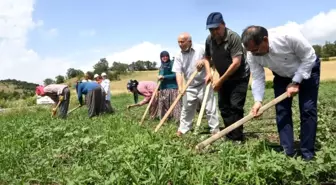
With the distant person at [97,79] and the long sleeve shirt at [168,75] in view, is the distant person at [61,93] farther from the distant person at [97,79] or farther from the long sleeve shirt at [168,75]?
the long sleeve shirt at [168,75]

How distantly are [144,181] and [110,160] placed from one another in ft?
1.62

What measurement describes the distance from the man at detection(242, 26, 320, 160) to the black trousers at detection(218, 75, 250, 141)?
4.34 feet

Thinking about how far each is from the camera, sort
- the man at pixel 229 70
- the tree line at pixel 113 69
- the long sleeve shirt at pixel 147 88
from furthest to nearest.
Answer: the tree line at pixel 113 69 → the long sleeve shirt at pixel 147 88 → the man at pixel 229 70

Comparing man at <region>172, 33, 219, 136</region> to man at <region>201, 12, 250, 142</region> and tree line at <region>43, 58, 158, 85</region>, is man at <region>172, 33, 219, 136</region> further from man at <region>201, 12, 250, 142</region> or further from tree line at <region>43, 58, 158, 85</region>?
tree line at <region>43, 58, 158, 85</region>

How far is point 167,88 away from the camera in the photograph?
9297 millimetres

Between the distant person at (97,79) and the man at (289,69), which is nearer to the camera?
the man at (289,69)

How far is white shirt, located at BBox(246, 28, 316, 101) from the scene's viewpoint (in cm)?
410

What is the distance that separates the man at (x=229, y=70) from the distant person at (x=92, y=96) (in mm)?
5950

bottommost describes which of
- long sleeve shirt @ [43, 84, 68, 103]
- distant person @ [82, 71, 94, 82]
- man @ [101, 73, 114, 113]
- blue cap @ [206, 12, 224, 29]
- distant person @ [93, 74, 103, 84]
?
man @ [101, 73, 114, 113]

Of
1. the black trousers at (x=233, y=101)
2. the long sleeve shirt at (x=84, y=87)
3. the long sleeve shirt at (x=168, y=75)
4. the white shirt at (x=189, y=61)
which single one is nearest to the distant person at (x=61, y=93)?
the long sleeve shirt at (x=84, y=87)

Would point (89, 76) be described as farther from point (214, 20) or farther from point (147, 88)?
point (214, 20)

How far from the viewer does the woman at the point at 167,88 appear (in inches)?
354

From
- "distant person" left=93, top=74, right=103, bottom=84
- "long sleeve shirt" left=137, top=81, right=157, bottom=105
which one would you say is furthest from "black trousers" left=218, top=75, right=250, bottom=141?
"distant person" left=93, top=74, right=103, bottom=84

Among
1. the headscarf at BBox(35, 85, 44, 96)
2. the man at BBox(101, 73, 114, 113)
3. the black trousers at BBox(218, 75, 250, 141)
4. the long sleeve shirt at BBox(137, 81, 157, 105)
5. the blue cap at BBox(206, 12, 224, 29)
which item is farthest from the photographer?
the man at BBox(101, 73, 114, 113)
